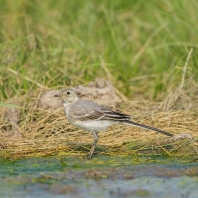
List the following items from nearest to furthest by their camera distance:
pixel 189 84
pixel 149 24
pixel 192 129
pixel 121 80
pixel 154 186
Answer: pixel 154 186
pixel 192 129
pixel 189 84
pixel 121 80
pixel 149 24

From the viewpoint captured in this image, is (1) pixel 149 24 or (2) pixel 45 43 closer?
(2) pixel 45 43

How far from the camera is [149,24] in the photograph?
1364 cm

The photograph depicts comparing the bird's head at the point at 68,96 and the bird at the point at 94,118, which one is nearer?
the bird at the point at 94,118

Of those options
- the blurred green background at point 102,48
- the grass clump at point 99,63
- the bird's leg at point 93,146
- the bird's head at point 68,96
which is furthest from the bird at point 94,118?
the blurred green background at point 102,48

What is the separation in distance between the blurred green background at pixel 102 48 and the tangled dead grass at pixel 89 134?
1.63 ft

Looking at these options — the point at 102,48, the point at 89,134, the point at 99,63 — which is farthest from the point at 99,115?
the point at 102,48

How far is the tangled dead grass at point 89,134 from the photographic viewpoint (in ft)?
27.5

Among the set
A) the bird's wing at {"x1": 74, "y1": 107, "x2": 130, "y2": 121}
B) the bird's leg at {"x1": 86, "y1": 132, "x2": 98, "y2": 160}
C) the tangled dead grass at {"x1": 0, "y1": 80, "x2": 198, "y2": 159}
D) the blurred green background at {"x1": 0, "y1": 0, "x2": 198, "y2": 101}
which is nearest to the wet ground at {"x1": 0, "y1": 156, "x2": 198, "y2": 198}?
the bird's leg at {"x1": 86, "y1": 132, "x2": 98, "y2": 160}

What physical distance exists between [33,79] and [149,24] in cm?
414

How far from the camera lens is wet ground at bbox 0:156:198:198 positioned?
21.7ft

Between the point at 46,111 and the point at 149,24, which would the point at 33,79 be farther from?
the point at 149,24

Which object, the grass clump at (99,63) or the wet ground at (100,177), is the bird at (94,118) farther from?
the grass clump at (99,63)

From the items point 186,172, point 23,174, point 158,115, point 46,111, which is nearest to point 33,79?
point 46,111

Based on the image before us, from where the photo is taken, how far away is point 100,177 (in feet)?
23.5
